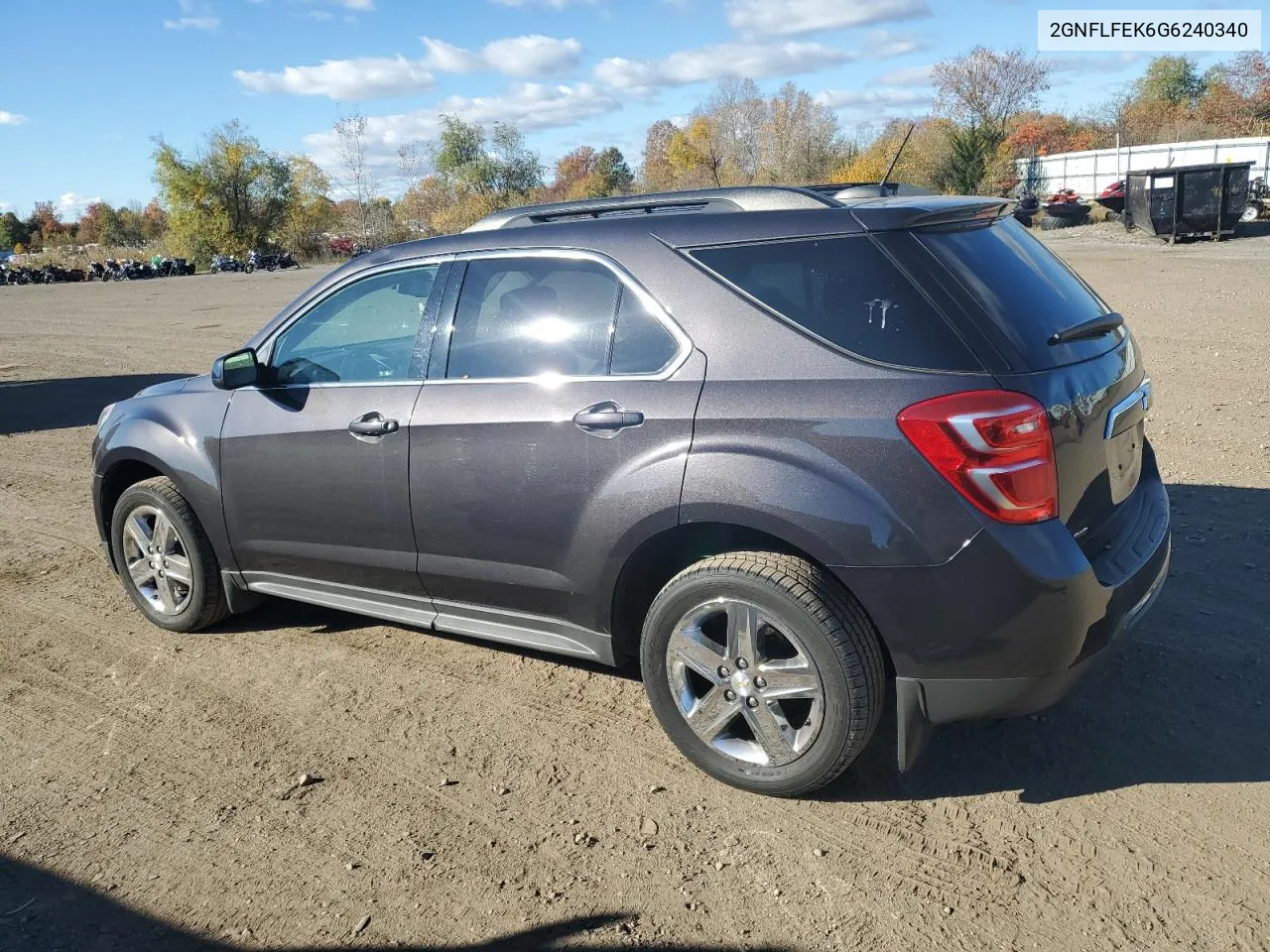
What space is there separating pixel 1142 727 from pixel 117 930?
3309 millimetres

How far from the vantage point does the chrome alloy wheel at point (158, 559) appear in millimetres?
4863

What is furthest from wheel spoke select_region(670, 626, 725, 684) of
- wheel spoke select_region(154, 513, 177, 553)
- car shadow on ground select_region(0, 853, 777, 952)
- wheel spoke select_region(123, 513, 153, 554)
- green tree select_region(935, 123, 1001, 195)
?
green tree select_region(935, 123, 1001, 195)

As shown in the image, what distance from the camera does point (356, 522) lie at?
4.15 meters

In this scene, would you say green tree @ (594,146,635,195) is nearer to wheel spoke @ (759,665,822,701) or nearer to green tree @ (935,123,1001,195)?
green tree @ (935,123,1001,195)

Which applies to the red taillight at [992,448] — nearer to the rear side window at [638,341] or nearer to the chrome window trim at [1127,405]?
the chrome window trim at [1127,405]

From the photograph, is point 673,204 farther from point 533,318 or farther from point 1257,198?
point 1257,198

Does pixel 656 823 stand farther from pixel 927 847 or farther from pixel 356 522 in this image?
pixel 356 522

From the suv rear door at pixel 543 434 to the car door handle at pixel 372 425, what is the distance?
0.14m

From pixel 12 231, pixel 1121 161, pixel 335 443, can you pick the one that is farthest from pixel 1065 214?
pixel 12 231

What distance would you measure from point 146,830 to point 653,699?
5.60 feet

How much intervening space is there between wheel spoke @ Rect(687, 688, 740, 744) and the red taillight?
1.03 meters

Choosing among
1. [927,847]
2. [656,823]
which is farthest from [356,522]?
[927,847]

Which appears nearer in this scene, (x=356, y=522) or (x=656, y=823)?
(x=656, y=823)

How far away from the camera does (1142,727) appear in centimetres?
356
